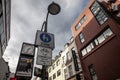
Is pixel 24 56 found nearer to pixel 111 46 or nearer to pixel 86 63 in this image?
pixel 111 46

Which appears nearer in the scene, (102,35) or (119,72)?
(119,72)

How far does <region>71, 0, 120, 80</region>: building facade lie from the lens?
13111 millimetres

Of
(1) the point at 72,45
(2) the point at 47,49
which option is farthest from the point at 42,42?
(1) the point at 72,45

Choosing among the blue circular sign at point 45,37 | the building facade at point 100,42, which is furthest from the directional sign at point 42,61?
the building facade at point 100,42

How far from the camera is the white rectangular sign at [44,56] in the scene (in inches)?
143

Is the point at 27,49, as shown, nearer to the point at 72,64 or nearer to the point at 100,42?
the point at 100,42

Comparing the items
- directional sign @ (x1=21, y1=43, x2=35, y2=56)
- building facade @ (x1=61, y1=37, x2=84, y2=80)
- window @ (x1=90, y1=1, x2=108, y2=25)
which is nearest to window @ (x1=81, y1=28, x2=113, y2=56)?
window @ (x1=90, y1=1, x2=108, y2=25)

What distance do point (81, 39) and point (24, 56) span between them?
17.3m

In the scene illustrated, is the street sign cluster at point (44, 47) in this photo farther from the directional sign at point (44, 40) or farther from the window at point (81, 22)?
the window at point (81, 22)

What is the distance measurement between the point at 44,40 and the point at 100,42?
43.1 ft

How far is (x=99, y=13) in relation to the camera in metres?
17.1

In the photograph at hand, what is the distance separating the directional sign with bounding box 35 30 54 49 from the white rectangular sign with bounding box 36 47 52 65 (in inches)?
9.1

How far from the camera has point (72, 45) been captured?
24.0 metres

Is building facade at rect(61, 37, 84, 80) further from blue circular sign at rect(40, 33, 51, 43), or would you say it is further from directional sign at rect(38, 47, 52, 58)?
directional sign at rect(38, 47, 52, 58)
